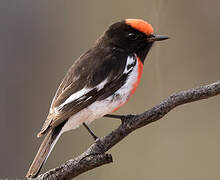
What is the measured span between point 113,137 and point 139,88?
2111 mm

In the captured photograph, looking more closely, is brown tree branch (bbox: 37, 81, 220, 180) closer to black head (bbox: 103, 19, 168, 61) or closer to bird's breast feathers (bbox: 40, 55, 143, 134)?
bird's breast feathers (bbox: 40, 55, 143, 134)

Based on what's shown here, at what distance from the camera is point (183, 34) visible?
5.07 meters

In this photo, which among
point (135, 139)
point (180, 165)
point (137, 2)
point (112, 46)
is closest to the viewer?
point (112, 46)

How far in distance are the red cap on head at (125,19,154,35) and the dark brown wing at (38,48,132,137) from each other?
27cm

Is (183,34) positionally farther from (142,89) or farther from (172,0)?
(142,89)

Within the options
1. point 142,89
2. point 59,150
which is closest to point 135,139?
point 142,89

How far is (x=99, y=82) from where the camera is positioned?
11.4 ft

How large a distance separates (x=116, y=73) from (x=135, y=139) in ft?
4.87

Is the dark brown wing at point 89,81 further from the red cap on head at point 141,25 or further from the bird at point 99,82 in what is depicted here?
the red cap on head at point 141,25

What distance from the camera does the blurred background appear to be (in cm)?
469

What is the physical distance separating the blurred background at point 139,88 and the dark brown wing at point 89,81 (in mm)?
1169

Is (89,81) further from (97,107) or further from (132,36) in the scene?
(132,36)

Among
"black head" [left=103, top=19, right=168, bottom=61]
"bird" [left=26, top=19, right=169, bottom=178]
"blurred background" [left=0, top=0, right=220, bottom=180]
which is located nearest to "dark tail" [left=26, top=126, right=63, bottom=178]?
"bird" [left=26, top=19, right=169, bottom=178]

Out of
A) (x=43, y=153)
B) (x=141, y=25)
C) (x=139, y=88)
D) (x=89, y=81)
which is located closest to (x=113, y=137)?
(x=43, y=153)
